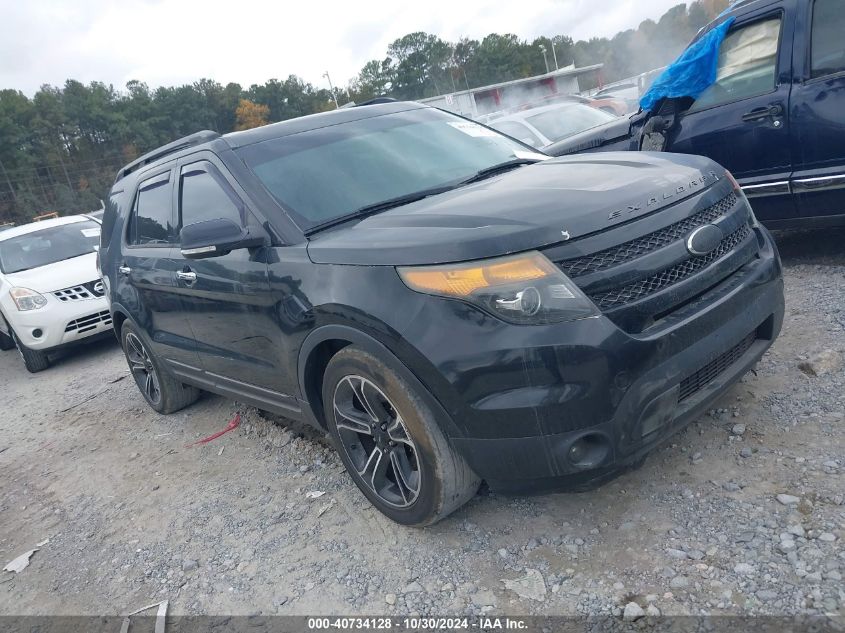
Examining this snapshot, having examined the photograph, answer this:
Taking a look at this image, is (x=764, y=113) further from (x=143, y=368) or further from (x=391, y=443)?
(x=143, y=368)

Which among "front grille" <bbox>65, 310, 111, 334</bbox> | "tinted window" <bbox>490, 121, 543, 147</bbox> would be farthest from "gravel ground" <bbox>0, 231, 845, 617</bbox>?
"tinted window" <bbox>490, 121, 543, 147</bbox>

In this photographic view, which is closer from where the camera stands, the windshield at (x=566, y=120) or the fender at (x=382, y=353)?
the fender at (x=382, y=353)

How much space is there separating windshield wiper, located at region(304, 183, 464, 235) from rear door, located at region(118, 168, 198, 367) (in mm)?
1415

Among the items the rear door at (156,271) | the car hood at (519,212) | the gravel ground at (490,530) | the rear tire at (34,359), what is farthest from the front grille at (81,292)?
the car hood at (519,212)

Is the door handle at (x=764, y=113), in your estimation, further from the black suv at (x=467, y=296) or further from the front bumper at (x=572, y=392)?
the front bumper at (x=572, y=392)

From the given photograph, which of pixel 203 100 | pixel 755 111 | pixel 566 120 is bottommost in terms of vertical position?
pixel 566 120

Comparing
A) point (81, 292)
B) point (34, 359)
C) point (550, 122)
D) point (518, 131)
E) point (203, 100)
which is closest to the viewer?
point (81, 292)

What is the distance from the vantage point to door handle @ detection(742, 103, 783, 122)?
4527 millimetres

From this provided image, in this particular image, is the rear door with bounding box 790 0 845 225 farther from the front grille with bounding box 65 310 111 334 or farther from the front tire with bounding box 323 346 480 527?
the front grille with bounding box 65 310 111 334

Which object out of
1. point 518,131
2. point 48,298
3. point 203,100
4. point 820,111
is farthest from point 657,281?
point 203,100

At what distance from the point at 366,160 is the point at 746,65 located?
300cm

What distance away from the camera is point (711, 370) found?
265 cm

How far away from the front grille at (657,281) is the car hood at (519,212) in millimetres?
236

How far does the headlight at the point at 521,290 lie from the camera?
7.69ft
